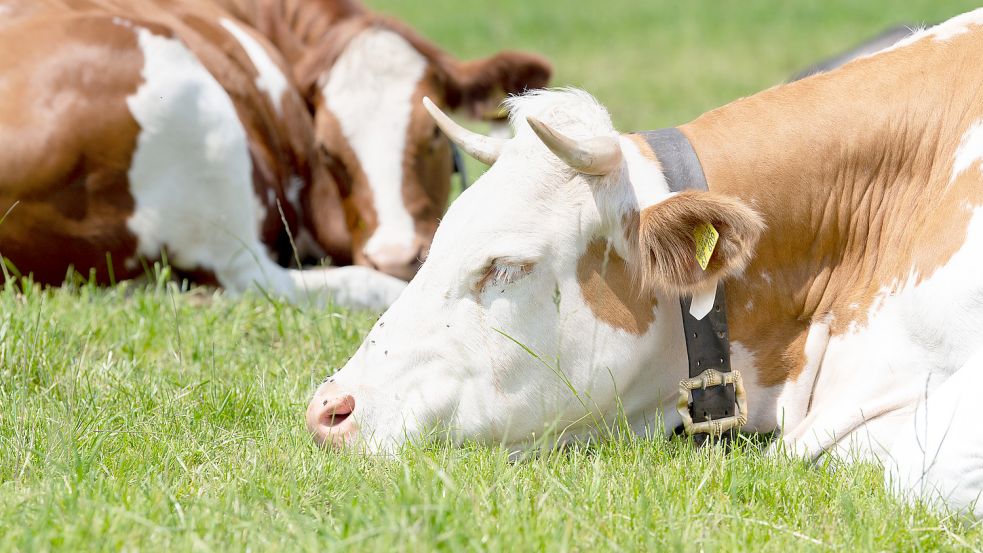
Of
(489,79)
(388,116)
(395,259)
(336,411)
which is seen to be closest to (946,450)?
(336,411)

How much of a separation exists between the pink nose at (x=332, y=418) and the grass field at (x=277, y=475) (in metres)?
0.06

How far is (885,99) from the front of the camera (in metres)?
3.93

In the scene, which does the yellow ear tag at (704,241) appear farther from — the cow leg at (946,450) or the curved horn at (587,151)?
the cow leg at (946,450)

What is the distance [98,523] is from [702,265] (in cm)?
174

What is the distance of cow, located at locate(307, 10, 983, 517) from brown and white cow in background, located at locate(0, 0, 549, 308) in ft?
6.70

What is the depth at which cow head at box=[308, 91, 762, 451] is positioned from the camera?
366cm

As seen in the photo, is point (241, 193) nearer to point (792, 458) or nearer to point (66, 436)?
point (66, 436)

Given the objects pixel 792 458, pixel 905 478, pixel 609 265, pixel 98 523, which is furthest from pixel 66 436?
pixel 905 478

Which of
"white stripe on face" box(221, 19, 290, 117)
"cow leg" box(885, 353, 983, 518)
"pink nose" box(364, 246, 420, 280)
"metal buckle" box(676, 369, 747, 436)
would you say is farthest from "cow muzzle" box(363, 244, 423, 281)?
"cow leg" box(885, 353, 983, 518)

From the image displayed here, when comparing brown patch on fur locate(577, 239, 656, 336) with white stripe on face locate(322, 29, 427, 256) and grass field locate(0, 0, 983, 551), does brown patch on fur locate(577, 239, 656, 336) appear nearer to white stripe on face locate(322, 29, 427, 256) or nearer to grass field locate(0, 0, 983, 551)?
grass field locate(0, 0, 983, 551)

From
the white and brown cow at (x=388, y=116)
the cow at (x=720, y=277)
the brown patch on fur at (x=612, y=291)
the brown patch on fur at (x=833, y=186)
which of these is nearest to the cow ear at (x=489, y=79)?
the white and brown cow at (x=388, y=116)

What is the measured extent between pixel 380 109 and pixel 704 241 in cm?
347

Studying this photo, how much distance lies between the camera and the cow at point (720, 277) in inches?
143

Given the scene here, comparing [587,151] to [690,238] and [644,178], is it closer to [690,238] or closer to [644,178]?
[644,178]
